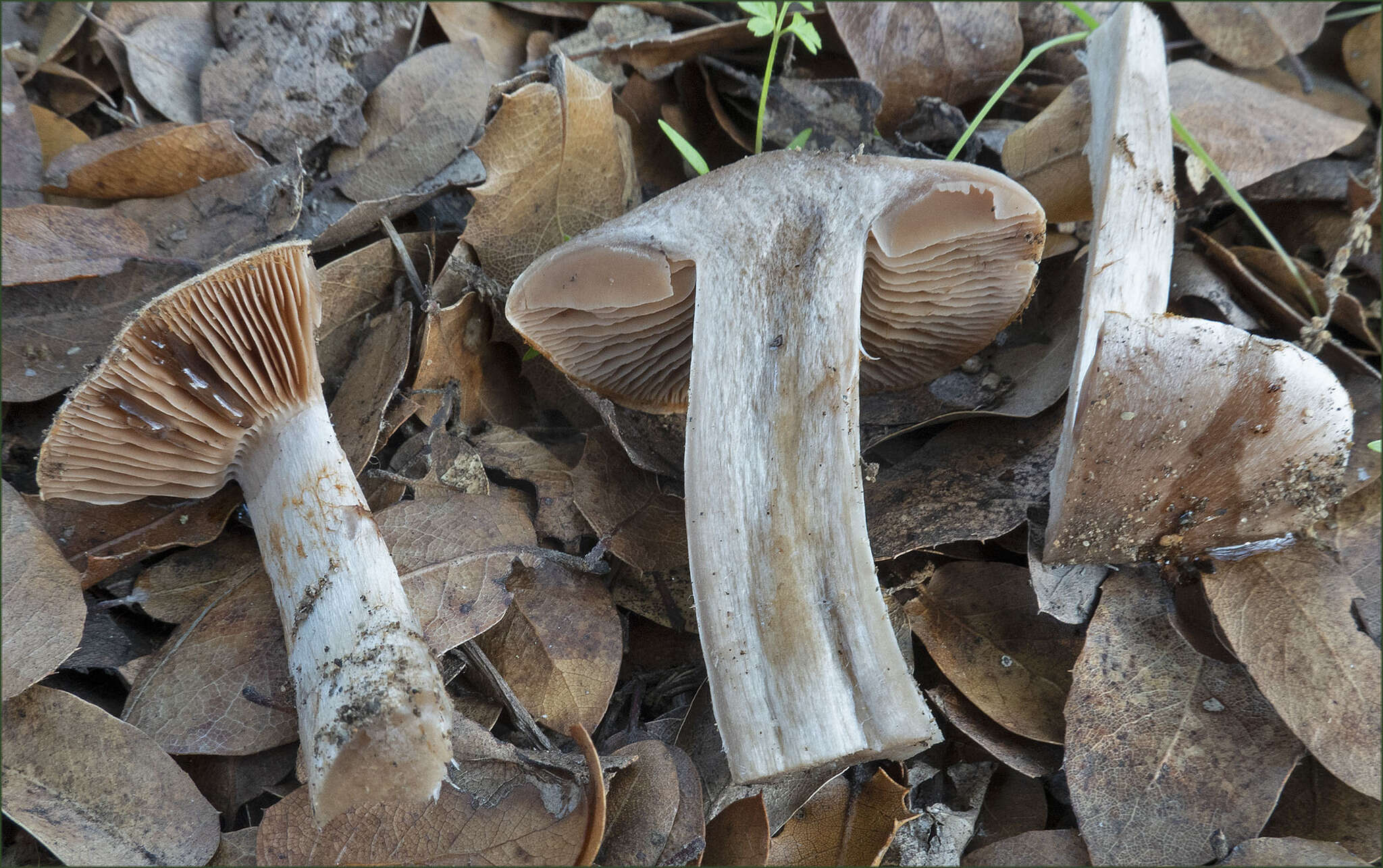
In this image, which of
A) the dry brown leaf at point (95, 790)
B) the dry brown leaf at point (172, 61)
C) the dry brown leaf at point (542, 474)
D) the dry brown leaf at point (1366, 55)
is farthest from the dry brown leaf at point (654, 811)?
the dry brown leaf at point (1366, 55)

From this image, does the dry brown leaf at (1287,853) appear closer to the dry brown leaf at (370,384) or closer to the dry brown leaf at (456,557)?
the dry brown leaf at (456,557)

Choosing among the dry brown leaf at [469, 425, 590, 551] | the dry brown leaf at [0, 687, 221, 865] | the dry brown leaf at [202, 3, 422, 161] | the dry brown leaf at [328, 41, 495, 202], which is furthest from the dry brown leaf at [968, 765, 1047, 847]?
the dry brown leaf at [202, 3, 422, 161]

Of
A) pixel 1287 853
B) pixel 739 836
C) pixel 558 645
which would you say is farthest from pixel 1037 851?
pixel 558 645

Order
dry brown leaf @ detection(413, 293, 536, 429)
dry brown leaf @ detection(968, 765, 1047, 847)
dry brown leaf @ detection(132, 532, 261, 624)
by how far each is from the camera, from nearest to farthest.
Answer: dry brown leaf @ detection(968, 765, 1047, 847), dry brown leaf @ detection(132, 532, 261, 624), dry brown leaf @ detection(413, 293, 536, 429)

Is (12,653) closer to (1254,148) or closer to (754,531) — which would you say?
(754,531)

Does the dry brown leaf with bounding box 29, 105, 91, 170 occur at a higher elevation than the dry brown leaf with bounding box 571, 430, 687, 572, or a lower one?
higher

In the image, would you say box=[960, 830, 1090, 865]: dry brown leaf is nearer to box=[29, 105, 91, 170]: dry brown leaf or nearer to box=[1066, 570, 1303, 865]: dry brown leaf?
box=[1066, 570, 1303, 865]: dry brown leaf

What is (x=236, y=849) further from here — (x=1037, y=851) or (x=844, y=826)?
(x=1037, y=851)
